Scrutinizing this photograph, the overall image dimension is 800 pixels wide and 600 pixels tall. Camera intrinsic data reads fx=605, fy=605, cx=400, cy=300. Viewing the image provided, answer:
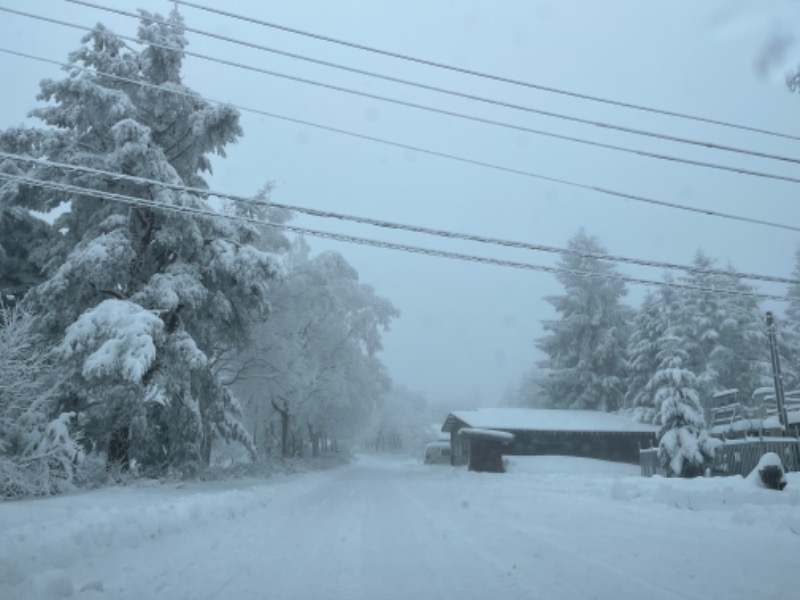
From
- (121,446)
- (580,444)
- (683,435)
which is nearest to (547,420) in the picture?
(580,444)

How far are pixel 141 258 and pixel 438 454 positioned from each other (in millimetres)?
55985

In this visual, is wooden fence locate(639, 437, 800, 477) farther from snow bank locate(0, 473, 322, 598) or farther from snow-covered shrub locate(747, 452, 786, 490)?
snow bank locate(0, 473, 322, 598)

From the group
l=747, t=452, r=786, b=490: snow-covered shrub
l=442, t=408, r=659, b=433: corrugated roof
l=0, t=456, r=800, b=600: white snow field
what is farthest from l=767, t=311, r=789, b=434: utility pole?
l=442, t=408, r=659, b=433: corrugated roof

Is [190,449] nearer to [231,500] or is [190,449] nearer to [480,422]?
[231,500]

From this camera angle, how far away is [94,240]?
18.6 m

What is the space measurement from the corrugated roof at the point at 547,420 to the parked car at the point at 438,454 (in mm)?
21932

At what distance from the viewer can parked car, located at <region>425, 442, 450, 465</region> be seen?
70463 millimetres

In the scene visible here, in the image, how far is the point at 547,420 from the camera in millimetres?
45938

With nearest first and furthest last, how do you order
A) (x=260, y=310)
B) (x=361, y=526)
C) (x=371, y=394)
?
1. (x=361, y=526)
2. (x=260, y=310)
3. (x=371, y=394)

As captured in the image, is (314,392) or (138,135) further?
(314,392)

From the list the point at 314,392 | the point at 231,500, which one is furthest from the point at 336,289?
the point at 231,500

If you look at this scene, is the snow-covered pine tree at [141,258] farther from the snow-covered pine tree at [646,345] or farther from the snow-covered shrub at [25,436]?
the snow-covered pine tree at [646,345]

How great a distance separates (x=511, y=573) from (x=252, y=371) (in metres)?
26.1

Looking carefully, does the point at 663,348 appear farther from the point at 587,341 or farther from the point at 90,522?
the point at 90,522
